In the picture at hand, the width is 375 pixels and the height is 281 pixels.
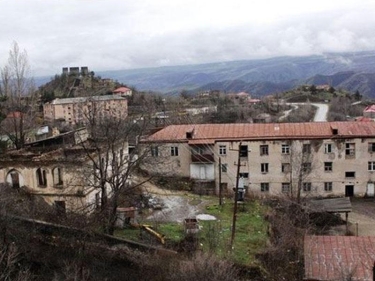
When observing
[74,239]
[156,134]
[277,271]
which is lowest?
[277,271]

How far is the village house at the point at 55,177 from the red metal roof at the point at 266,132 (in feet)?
36.9

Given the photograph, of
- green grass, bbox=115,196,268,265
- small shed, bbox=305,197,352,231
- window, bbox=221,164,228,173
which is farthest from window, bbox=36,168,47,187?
Result: window, bbox=221,164,228,173

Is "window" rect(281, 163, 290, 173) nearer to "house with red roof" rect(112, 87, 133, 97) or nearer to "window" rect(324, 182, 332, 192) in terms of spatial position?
"window" rect(324, 182, 332, 192)

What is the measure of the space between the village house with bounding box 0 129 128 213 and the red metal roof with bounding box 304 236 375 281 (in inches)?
415

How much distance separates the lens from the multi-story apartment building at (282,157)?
34.5m

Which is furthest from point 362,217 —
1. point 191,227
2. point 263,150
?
point 191,227

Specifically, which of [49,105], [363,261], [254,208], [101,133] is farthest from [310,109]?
[363,261]

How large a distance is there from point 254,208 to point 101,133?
9.83m

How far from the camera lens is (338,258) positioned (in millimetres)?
16703

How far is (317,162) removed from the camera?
3475 cm

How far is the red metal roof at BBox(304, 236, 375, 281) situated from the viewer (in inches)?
617

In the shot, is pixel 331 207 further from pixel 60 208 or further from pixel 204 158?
pixel 60 208

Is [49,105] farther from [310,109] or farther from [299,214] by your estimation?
[299,214]

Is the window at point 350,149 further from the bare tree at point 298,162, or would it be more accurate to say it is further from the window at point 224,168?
the window at point 224,168
